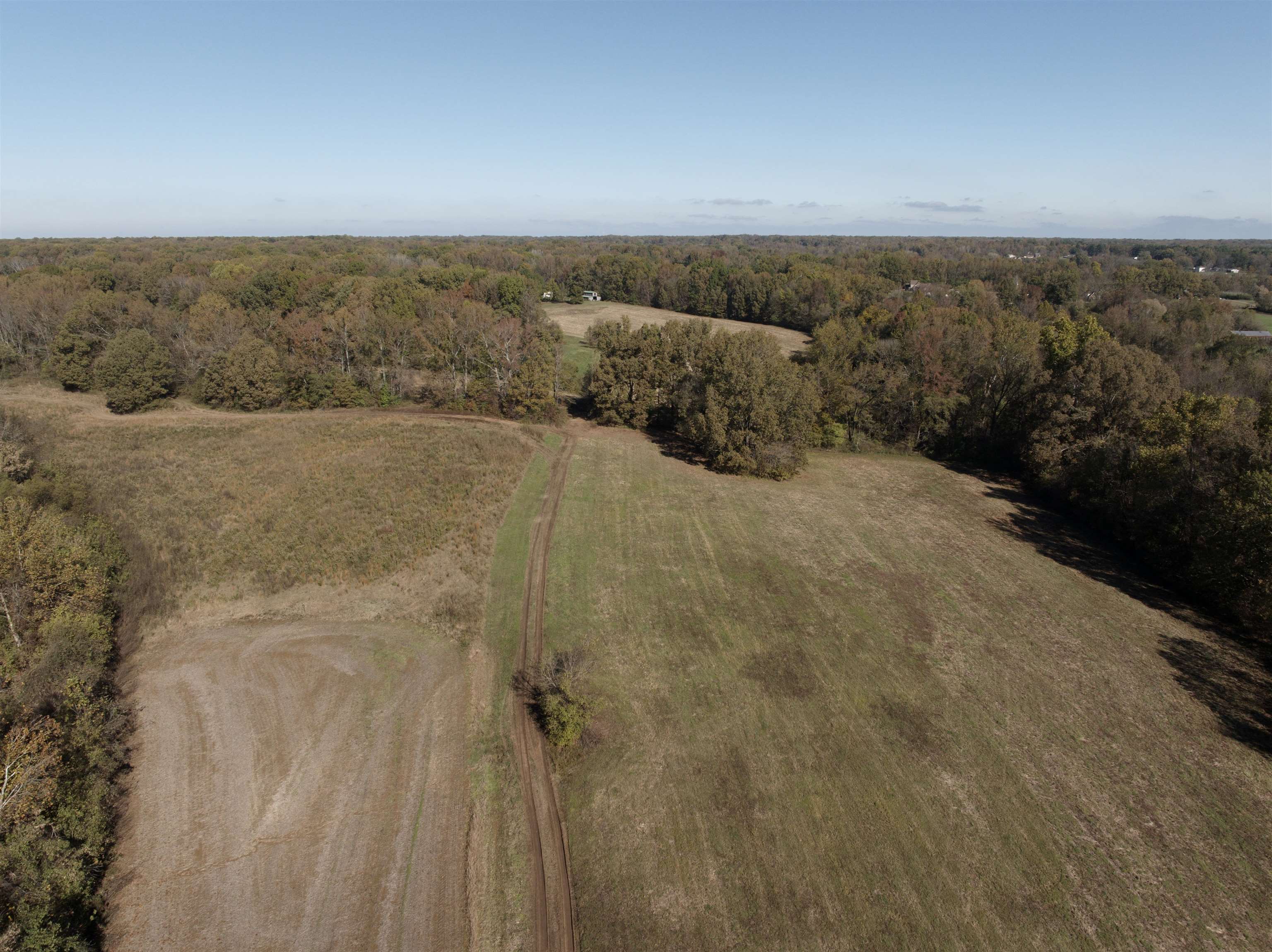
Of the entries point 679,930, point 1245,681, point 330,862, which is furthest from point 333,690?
point 1245,681

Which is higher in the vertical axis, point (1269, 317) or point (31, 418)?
point (1269, 317)

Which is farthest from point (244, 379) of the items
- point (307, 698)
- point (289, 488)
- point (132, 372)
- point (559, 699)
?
point (559, 699)

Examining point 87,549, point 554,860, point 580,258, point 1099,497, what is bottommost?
point 554,860

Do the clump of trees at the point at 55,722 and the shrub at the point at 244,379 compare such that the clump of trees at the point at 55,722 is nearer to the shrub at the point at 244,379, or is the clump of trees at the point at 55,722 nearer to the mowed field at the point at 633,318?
the shrub at the point at 244,379

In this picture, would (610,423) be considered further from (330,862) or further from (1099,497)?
(330,862)

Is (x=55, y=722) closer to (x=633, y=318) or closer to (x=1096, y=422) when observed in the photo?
(x=1096, y=422)

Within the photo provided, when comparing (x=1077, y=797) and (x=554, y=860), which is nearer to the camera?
(x=554, y=860)
